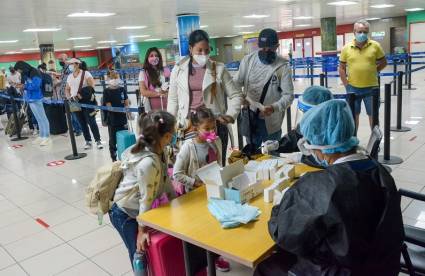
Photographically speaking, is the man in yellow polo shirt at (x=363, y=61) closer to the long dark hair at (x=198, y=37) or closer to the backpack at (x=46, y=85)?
the long dark hair at (x=198, y=37)

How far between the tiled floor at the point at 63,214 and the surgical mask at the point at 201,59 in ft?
4.83

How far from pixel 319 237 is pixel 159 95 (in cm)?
324

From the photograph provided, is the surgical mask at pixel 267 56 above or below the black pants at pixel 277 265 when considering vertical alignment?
above

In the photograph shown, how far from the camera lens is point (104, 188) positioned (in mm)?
2086

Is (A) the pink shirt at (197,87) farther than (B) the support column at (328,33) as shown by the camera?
No

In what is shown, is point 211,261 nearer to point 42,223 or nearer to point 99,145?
point 42,223

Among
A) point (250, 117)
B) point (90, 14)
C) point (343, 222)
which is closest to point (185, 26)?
point (90, 14)

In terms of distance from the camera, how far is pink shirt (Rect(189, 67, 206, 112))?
9.54ft

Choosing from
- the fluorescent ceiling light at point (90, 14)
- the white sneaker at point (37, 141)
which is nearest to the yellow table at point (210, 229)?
the white sneaker at point (37, 141)

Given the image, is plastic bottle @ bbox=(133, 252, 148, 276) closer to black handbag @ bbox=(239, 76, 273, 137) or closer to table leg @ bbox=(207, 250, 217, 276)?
table leg @ bbox=(207, 250, 217, 276)

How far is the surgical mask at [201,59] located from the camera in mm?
2855

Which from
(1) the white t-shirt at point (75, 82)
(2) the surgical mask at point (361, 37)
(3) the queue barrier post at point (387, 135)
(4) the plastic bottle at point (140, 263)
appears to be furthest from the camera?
(1) the white t-shirt at point (75, 82)

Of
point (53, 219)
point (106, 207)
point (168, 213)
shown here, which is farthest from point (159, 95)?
point (168, 213)

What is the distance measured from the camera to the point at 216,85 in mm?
2932
